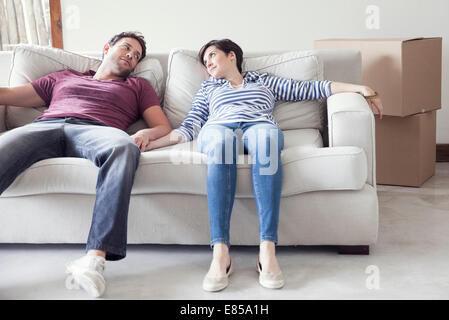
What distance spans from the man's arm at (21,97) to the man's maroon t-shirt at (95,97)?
22 mm

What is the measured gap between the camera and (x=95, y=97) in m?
2.46

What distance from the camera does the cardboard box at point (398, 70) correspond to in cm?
287

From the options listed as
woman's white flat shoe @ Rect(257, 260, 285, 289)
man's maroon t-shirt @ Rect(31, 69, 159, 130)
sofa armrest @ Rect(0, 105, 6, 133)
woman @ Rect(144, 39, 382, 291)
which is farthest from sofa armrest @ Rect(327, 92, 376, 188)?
sofa armrest @ Rect(0, 105, 6, 133)

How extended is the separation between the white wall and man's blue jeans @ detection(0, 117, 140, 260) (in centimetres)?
151

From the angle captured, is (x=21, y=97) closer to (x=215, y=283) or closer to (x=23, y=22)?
(x=215, y=283)

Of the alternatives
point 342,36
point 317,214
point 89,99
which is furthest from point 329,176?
→ point 342,36

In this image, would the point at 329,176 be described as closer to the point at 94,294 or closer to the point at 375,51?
the point at 94,294

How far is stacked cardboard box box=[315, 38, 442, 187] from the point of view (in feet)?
9.48

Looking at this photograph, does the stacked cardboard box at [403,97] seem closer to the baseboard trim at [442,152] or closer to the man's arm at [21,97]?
the baseboard trim at [442,152]

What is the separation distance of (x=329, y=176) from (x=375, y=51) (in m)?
1.10

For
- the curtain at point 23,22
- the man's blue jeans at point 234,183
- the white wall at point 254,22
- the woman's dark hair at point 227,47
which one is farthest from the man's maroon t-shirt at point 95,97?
the curtain at point 23,22

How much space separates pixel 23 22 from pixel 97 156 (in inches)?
82.0

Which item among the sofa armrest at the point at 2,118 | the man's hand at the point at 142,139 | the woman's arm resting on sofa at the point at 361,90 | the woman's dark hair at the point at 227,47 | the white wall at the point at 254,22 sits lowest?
the man's hand at the point at 142,139

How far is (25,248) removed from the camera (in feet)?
7.55
